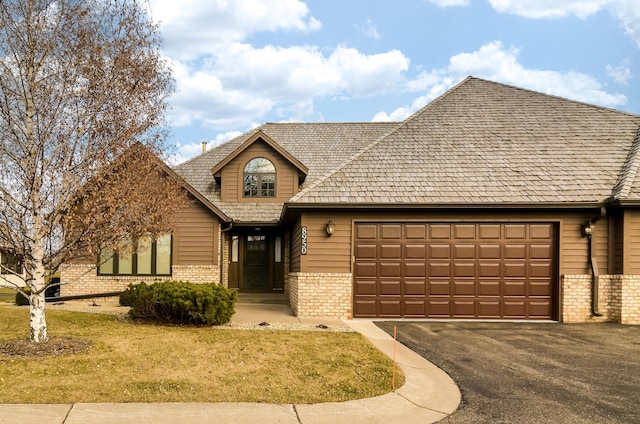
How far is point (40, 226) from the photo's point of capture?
8266 mm

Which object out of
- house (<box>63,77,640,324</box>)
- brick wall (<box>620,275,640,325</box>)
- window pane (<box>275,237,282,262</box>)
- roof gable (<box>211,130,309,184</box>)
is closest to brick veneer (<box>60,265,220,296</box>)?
window pane (<box>275,237,282,262</box>)

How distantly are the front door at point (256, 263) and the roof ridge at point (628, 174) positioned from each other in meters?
12.0

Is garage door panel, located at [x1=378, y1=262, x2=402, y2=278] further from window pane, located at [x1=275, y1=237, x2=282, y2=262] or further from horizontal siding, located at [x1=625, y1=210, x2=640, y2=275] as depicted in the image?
window pane, located at [x1=275, y1=237, x2=282, y2=262]

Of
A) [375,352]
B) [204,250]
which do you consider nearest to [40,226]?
[375,352]

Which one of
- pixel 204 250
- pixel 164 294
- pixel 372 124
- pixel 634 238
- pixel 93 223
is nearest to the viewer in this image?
pixel 93 223

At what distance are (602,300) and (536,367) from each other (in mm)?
6584

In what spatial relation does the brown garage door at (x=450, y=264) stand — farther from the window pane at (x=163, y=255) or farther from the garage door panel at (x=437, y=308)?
the window pane at (x=163, y=255)

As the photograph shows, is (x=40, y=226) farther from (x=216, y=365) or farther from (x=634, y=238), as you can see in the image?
(x=634, y=238)

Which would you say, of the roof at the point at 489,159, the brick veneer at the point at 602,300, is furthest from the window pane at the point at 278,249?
the brick veneer at the point at 602,300

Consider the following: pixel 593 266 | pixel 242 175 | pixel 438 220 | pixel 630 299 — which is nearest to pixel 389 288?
pixel 438 220

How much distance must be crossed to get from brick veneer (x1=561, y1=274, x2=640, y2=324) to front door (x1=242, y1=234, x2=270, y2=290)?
1065 centimetres

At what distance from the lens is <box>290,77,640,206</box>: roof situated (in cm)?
1337

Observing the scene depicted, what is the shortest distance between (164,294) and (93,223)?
319 centimetres

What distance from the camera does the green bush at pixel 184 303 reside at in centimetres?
1093
